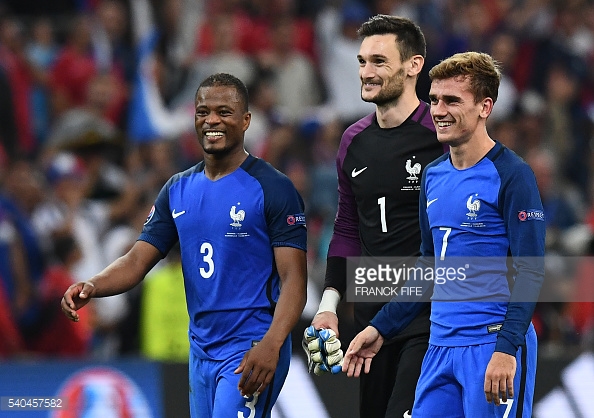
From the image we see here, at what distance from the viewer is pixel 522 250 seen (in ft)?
18.0

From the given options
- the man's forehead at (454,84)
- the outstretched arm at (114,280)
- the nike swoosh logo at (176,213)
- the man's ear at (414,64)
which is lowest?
the outstretched arm at (114,280)

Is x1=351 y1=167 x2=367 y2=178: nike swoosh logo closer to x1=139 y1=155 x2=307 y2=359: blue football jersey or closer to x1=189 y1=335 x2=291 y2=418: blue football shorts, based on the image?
x1=139 y1=155 x2=307 y2=359: blue football jersey

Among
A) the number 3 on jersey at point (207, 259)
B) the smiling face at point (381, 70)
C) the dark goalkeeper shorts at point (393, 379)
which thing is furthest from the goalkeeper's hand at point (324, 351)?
the smiling face at point (381, 70)

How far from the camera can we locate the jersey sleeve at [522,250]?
5.40 metres

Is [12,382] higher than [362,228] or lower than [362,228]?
lower

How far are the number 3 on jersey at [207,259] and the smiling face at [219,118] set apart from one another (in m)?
0.52

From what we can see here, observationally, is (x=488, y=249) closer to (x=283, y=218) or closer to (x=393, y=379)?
(x=283, y=218)

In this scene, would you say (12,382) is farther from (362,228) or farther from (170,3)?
(170,3)

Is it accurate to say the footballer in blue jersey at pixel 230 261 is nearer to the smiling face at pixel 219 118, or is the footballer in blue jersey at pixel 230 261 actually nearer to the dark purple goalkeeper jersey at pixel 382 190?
the smiling face at pixel 219 118

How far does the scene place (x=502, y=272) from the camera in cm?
568

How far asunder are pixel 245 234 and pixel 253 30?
8066mm

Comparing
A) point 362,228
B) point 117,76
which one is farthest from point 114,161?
point 362,228

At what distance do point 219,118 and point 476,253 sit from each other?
1.59 meters

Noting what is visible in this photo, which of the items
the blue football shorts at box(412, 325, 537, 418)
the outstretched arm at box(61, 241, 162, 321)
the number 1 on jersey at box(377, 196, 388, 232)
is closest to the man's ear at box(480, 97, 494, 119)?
the number 1 on jersey at box(377, 196, 388, 232)
